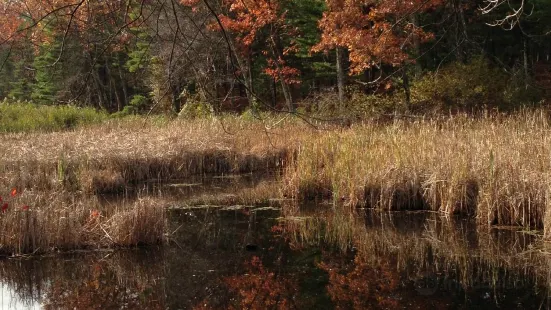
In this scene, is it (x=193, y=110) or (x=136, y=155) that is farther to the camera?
(x=193, y=110)

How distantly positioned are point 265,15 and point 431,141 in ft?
28.8

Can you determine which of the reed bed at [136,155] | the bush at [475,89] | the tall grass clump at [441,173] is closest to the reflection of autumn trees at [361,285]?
the tall grass clump at [441,173]

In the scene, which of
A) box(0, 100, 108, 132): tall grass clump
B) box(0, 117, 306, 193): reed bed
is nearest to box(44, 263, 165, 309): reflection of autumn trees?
box(0, 117, 306, 193): reed bed

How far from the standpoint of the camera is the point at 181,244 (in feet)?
20.2

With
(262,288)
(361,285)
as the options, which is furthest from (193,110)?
(361,285)

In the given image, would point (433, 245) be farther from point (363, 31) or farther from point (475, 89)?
point (475, 89)

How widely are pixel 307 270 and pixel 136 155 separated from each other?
21.3 feet

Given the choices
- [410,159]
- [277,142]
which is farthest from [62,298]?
[277,142]

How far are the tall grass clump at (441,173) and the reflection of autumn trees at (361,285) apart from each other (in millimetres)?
1913

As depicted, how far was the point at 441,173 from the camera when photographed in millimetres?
7027

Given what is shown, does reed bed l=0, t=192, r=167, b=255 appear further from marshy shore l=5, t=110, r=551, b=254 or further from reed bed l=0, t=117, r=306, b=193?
reed bed l=0, t=117, r=306, b=193

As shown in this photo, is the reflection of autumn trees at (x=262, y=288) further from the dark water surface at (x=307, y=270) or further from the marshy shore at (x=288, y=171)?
the marshy shore at (x=288, y=171)

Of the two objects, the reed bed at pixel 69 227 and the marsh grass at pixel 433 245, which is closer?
the marsh grass at pixel 433 245

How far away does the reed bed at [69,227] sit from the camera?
5746mm
